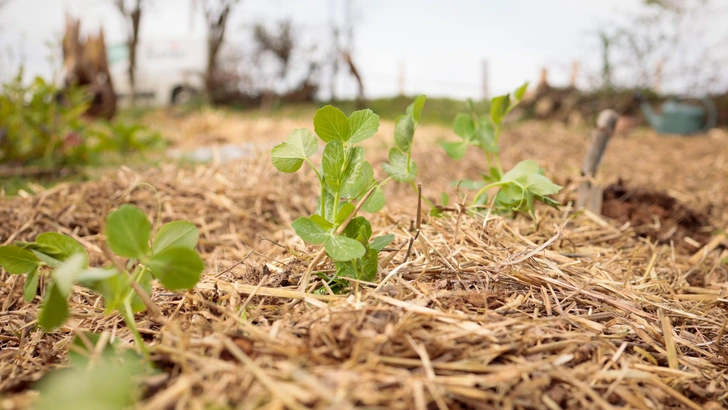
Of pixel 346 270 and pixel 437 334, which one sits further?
pixel 346 270

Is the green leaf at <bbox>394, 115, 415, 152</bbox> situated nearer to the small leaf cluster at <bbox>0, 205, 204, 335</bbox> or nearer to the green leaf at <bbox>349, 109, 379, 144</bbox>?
the green leaf at <bbox>349, 109, 379, 144</bbox>

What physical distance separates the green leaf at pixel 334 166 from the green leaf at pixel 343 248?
155 mm

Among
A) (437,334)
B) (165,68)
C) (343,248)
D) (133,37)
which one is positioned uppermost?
(133,37)

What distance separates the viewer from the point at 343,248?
94 centimetres

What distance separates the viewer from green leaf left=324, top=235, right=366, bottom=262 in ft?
3.01

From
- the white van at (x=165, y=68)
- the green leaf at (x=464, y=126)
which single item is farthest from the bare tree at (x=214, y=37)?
the green leaf at (x=464, y=126)

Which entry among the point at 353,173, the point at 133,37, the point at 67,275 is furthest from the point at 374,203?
the point at 133,37

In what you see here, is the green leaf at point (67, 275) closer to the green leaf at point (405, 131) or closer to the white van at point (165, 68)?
the green leaf at point (405, 131)

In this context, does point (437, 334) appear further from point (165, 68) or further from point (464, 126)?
point (165, 68)

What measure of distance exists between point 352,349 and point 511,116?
12.5m

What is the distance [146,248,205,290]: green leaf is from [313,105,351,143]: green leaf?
41 centimetres

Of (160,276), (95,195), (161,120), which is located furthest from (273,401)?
(161,120)

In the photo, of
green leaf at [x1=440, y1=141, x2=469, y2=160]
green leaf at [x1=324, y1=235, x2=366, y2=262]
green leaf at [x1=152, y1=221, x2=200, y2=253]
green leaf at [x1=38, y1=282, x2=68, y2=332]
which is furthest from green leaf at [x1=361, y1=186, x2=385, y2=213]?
green leaf at [x1=38, y1=282, x2=68, y2=332]

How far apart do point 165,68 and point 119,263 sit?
15.5 m
